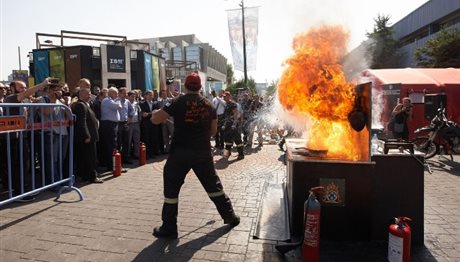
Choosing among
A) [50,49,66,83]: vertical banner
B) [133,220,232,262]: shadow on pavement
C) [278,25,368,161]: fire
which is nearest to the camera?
[133,220,232,262]: shadow on pavement

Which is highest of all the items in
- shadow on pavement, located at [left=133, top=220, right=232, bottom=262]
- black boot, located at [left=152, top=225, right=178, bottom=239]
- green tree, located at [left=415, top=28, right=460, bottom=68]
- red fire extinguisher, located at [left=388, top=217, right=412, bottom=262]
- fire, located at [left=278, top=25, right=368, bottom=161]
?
green tree, located at [left=415, top=28, right=460, bottom=68]

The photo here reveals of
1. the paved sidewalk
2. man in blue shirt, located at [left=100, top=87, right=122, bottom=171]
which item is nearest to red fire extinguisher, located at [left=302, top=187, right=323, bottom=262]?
the paved sidewalk

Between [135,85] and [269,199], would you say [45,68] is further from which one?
[269,199]

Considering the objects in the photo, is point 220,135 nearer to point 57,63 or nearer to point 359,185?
point 359,185

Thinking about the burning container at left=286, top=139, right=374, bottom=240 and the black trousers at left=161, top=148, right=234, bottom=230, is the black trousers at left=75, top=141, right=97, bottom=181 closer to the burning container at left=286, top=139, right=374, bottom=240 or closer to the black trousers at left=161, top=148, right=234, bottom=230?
the black trousers at left=161, top=148, right=234, bottom=230

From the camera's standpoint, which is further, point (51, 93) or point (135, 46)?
point (135, 46)

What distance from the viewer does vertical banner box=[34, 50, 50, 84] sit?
18.4 meters

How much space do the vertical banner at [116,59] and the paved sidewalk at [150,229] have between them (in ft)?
43.6

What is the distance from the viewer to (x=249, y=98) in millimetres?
14242

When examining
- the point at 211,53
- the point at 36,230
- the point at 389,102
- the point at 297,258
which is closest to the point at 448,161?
the point at 389,102

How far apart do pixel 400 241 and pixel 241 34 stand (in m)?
22.3

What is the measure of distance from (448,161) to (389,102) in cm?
427

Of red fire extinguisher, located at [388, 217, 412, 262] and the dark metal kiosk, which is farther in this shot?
the dark metal kiosk

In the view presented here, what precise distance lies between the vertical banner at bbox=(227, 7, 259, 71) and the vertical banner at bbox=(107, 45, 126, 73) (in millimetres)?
8177
